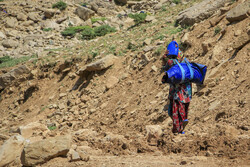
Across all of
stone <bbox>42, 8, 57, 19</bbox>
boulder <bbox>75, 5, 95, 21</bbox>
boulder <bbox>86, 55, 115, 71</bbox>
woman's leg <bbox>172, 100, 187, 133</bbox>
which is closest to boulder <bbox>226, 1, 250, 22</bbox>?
boulder <bbox>86, 55, 115, 71</bbox>

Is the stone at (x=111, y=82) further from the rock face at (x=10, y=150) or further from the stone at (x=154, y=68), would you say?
the rock face at (x=10, y=150)

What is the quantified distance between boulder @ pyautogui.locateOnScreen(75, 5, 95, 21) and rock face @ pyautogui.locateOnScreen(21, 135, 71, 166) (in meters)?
15.4

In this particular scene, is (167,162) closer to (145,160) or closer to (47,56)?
(145,160)

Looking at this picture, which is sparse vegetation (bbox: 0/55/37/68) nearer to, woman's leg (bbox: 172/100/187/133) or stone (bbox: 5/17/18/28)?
stone (bbox: 5/17/18/28)

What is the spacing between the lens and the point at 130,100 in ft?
23.2

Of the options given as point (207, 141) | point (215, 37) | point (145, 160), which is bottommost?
point (145, 160)

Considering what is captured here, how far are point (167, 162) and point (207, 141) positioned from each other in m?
0.63

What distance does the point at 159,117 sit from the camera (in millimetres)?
5617

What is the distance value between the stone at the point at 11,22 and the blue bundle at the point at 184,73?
1601 cm

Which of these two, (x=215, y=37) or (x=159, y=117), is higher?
(x=215, y=37)

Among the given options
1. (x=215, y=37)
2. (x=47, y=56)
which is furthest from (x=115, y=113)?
(x=47, y=56)

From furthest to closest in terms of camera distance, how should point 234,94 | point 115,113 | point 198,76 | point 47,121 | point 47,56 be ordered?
point 47,56
point 47,121
point 115,113
point 234,94
point 198,76

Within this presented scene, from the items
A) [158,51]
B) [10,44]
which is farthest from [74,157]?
[10,44]

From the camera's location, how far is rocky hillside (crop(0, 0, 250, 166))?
3822 millimetres
